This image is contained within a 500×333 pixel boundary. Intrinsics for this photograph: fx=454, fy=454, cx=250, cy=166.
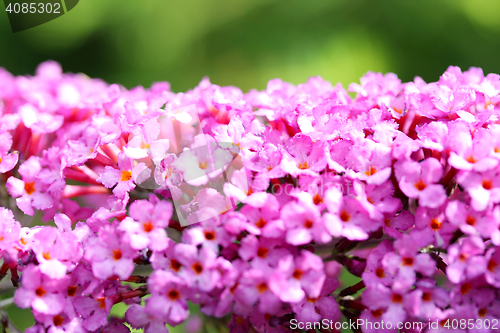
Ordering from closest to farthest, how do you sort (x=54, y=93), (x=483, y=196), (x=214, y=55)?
(x=483, y=196) < (x=54, y=93) < (x=214, y=55)

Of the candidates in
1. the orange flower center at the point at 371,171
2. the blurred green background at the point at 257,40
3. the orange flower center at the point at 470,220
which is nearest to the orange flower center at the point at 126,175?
the orange flower center at the point at 371,171

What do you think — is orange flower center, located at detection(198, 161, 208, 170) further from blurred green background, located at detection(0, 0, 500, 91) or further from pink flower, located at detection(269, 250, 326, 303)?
blurred green background, located at detection(0, 0, 500, 91)

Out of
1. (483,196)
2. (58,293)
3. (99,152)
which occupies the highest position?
(483,196)

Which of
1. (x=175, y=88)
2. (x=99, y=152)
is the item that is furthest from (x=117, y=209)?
(x=175, y=88)

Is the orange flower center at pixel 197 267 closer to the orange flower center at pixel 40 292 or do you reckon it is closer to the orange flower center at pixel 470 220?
the orange flower center at pixel 40 292

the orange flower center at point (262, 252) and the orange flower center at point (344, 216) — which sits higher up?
the orange flower center at point (344, 216)

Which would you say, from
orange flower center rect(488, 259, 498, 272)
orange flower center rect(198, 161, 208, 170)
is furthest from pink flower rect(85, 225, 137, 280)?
orange flower center rect(488, 259, 498, 272)

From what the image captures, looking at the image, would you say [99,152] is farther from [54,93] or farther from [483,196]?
[483,196]

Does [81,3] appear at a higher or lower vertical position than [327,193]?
lower
